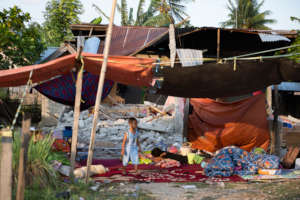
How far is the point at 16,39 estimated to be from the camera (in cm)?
989

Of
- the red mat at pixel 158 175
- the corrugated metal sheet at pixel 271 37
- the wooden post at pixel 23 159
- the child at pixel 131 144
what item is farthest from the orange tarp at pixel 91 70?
the corrugated metal sheet at pixel 271 37

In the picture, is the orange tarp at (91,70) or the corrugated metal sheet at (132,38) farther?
the corrugated metal sheet at (132,38)

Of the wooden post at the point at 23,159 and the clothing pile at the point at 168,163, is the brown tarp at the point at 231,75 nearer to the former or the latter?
the clothing pile at the point at 168,163

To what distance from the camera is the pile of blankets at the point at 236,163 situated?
6828 mm

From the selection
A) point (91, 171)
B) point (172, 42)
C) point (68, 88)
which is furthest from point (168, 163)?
point (172, 42)

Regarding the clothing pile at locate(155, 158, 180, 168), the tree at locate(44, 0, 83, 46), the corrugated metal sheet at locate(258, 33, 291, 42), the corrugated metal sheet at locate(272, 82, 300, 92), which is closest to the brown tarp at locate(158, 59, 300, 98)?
the clothing pile at locate(155, 158, 180, 168)

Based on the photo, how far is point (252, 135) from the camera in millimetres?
9250

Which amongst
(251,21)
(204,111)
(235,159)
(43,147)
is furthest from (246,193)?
(251,21)

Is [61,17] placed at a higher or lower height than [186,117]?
higher

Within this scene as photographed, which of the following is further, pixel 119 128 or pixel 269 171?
pixel 119 128

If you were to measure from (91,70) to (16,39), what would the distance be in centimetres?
511

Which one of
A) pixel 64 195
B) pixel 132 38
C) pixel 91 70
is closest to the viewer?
pixel 64 195

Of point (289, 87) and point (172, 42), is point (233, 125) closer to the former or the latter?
point (172, 42)

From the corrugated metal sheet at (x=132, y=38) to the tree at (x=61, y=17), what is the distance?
11.1 meters
